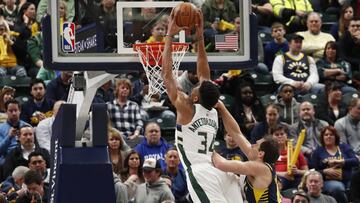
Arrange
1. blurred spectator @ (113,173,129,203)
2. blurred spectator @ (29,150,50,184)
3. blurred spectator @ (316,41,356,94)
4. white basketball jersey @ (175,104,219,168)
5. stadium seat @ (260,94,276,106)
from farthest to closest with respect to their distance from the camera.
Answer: blurred spectator @ (316,41,356,94), stadium seat @ (260,94,276,106), blurred spectator @ (29,150,50,184), blurred spectator @ (113,173,129,203), white basketball jersey @ (175,104,219,168)

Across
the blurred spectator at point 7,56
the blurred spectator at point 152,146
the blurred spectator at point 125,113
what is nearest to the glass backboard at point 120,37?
the blurred spectator at point 152,146

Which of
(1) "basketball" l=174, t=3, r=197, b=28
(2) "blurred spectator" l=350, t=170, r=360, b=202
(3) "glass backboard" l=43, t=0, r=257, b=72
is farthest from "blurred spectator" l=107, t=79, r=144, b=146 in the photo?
(1) "basketball" l=174, t=3, r=197, b=28

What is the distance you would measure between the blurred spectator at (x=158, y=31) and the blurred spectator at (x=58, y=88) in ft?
15.2

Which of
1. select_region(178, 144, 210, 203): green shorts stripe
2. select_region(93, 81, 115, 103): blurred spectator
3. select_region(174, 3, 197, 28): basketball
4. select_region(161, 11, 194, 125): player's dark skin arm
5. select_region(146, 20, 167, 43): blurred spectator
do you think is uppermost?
select_region(174, 3, 197, 28): basketball

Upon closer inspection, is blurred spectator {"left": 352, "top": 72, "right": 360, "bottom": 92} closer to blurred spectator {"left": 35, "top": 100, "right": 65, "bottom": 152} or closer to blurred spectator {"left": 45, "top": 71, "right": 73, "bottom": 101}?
blurred spectator {"left": 45, "top": 71, "right": 73, "bottom": 101}

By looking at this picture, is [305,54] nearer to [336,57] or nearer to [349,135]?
[336,57]

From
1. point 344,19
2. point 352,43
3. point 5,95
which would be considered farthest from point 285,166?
point 344,19

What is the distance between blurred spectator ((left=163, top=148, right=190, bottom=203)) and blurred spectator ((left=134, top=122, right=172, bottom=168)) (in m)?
0.17

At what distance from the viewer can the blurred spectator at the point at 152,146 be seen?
14.9 metres

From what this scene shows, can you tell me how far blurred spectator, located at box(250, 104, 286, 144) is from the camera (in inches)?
608

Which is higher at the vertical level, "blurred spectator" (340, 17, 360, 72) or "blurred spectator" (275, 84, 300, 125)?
"blurred spectator" (340, 17, 360, 72)

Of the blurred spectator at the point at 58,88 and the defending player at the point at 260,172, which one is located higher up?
the blurred spectator at the point at 58,88

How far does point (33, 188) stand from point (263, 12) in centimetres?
607

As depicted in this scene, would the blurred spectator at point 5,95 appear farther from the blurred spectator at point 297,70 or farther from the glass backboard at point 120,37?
the glass backboard at point 120,37
